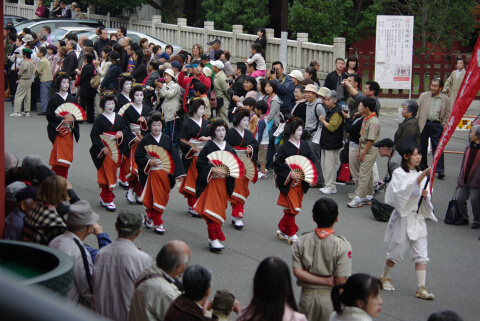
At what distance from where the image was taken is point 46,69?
17.7 meters

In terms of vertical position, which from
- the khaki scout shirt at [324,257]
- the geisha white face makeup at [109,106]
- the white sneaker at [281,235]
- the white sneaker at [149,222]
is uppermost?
the geisha white face makeup at [109,106]

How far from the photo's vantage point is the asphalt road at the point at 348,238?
6.92 metres

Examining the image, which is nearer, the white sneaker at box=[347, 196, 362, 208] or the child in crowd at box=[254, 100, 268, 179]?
the white sneaker at box=[347, 196, 362, 208]

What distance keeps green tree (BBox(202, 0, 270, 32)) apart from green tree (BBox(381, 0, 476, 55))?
497 centimetres

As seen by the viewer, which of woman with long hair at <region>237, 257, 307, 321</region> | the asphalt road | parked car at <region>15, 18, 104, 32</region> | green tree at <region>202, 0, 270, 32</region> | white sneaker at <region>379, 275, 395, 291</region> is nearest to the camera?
woman with long hair at <region>237, 257, 307, 321</region>

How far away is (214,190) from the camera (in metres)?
8.23

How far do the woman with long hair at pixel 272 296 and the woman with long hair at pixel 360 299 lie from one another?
1.25 ft

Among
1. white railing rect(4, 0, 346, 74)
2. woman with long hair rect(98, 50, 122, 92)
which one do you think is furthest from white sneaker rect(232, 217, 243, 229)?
white railing rect(4, 0, 346, 74)

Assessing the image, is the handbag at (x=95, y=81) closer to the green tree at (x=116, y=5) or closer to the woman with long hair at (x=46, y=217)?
the woman with long hair at (x=46, y=217)

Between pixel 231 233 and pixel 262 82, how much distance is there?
3.99 m

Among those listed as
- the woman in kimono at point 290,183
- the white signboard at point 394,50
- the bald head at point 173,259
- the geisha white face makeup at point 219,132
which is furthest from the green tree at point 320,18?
the bald head at point 173,259

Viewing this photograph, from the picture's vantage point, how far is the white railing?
61.0 feet

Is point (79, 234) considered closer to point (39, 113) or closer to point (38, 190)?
point (38, 190)

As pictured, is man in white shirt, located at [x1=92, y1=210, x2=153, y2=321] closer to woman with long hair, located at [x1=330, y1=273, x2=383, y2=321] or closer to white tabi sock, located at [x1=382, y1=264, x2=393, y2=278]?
woman with long hair, located at [x1=330, y1=273, x2=383, y2=321]
